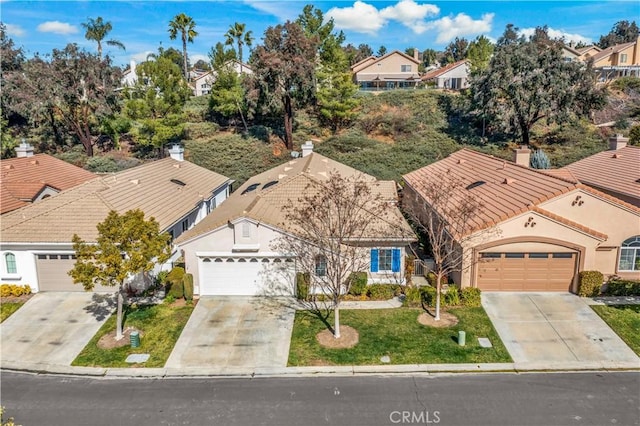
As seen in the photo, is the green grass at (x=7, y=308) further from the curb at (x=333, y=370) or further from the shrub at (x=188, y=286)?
the shrub at (x=188, y=286)

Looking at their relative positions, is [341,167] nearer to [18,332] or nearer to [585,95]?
[18,332]

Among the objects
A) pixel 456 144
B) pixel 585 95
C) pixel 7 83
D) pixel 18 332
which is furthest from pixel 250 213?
pixel 7 83

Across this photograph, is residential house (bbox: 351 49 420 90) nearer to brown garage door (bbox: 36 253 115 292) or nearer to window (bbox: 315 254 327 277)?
window (bbox: 315 254 327 277)

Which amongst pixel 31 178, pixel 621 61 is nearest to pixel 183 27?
pixel 31 178

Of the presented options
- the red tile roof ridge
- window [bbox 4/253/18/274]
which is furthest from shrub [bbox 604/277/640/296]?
window [bbox 4/253/18/274]

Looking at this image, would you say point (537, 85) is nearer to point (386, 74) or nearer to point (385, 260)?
point (385, 260)
